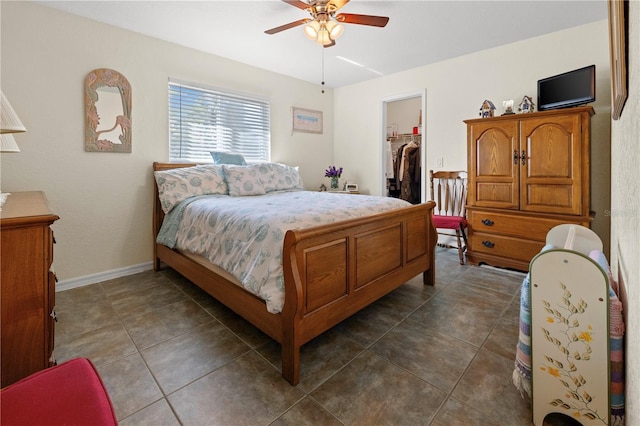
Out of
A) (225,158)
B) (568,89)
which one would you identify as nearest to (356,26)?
(225,158)

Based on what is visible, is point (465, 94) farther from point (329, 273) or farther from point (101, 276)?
point (101, 276)

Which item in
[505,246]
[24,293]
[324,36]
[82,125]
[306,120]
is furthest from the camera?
[306,120]

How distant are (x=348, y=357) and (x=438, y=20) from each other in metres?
2.97

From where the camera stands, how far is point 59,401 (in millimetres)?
719

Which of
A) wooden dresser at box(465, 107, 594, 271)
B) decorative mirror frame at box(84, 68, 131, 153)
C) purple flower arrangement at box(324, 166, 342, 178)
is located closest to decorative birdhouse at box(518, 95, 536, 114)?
wooden dresser at box(465, 107, 594, 271)

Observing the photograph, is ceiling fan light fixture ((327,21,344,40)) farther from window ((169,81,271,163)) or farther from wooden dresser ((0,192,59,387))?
wooden dresser ((0,192,59,387))

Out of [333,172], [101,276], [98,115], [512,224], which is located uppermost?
[98,115]

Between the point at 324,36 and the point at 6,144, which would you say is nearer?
the point at 6,144

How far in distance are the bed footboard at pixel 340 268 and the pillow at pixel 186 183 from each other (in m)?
1.76

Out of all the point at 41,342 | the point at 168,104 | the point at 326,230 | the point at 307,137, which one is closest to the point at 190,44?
the point at 168,104

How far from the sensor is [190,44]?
324 cm

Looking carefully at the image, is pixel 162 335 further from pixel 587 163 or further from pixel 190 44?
pixel 587 163

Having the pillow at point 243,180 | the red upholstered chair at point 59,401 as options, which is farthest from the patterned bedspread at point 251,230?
the red upholstered chair at point 59,401

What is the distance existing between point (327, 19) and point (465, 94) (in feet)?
7.36
